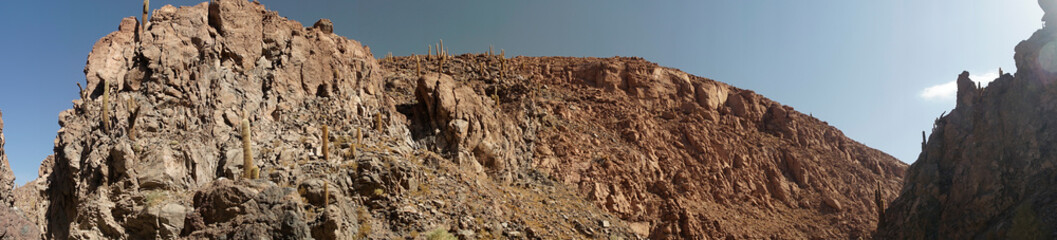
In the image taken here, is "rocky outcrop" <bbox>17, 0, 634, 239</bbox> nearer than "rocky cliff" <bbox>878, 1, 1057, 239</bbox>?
Yes

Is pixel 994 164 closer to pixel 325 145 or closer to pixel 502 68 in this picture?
pixel 325 145

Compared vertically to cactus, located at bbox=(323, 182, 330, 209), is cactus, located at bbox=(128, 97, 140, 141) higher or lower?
higher

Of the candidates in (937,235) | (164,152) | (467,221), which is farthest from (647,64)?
(164,152)

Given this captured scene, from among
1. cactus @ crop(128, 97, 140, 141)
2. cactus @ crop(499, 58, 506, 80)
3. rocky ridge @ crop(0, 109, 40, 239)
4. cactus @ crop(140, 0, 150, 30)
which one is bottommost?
rocky ridge @ crop(0, 109, 40, 239)

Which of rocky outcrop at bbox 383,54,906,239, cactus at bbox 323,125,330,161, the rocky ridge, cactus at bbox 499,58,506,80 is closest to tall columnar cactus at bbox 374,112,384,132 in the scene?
rocky outcrop at bbox 383,54,906,239

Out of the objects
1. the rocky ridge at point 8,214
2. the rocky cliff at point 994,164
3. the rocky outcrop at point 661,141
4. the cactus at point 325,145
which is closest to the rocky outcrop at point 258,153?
the cactus at point 325,145

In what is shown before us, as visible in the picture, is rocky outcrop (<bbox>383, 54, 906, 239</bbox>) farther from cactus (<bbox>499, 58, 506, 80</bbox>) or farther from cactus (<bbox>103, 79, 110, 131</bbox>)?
cactus (<bbox>103, 79, 110, 131</bbox>)

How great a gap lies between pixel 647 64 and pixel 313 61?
37.3 meters

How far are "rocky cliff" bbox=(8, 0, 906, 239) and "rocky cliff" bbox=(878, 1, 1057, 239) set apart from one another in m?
11.1

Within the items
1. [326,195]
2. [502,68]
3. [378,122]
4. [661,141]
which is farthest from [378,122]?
[661,141]

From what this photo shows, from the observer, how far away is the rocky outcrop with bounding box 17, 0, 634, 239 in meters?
20.3

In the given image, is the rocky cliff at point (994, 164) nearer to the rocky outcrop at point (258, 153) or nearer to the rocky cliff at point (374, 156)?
the rocky cliff at point (374, 156)

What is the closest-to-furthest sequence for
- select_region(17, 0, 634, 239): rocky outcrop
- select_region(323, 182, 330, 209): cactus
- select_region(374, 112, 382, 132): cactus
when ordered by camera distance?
1. select_region(17, 0, 634, 239): rocky outcrop
2. select_region(323, 182, 330, 209): cactus
3. select_region(374, 112, 382, 132): cactus

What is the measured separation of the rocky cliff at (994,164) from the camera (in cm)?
2503
